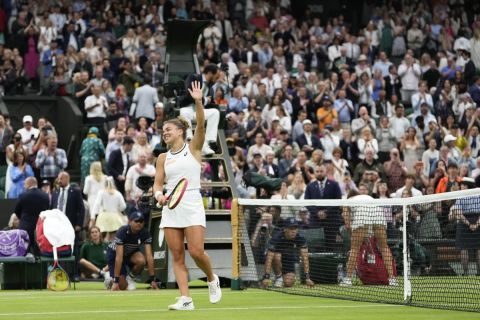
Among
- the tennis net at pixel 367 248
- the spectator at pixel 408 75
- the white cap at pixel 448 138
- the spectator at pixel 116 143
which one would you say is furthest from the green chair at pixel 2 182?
the spectator at pixel 408 75

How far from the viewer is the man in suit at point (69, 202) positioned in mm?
25047

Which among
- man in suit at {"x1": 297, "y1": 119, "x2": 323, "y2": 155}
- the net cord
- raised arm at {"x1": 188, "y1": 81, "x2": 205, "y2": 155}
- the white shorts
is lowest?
the white shorts

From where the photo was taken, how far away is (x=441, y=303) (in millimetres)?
15367

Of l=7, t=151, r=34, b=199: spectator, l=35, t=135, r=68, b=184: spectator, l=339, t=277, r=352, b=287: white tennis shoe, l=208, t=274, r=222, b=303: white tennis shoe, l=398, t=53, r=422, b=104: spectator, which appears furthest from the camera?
l=398, t=53, r=422, b=104: spectator

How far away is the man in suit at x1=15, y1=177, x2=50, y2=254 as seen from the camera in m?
23.8

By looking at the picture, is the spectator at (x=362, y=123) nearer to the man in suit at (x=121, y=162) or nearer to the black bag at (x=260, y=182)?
the man in suit at (x=121, y=162)

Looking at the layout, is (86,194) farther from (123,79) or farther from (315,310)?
(315,310)

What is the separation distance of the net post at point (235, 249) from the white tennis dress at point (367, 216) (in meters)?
1.76

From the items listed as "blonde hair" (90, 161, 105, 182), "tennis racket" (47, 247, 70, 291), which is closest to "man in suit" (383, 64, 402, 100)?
"blonde hair" (90, 161, 105, 182)

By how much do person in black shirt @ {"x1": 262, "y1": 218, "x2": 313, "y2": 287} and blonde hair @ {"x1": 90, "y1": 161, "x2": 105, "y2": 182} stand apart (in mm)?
7098

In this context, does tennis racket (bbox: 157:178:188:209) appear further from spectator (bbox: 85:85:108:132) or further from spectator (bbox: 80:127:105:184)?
spectator (bbox: 85:85:108:132)

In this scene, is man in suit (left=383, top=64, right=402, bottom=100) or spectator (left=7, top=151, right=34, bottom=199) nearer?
spectator (left=7, top=151, right=34, bottom=199)

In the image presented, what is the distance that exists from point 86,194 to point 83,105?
14.5 feet

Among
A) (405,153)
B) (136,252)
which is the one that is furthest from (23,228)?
(405,153)
